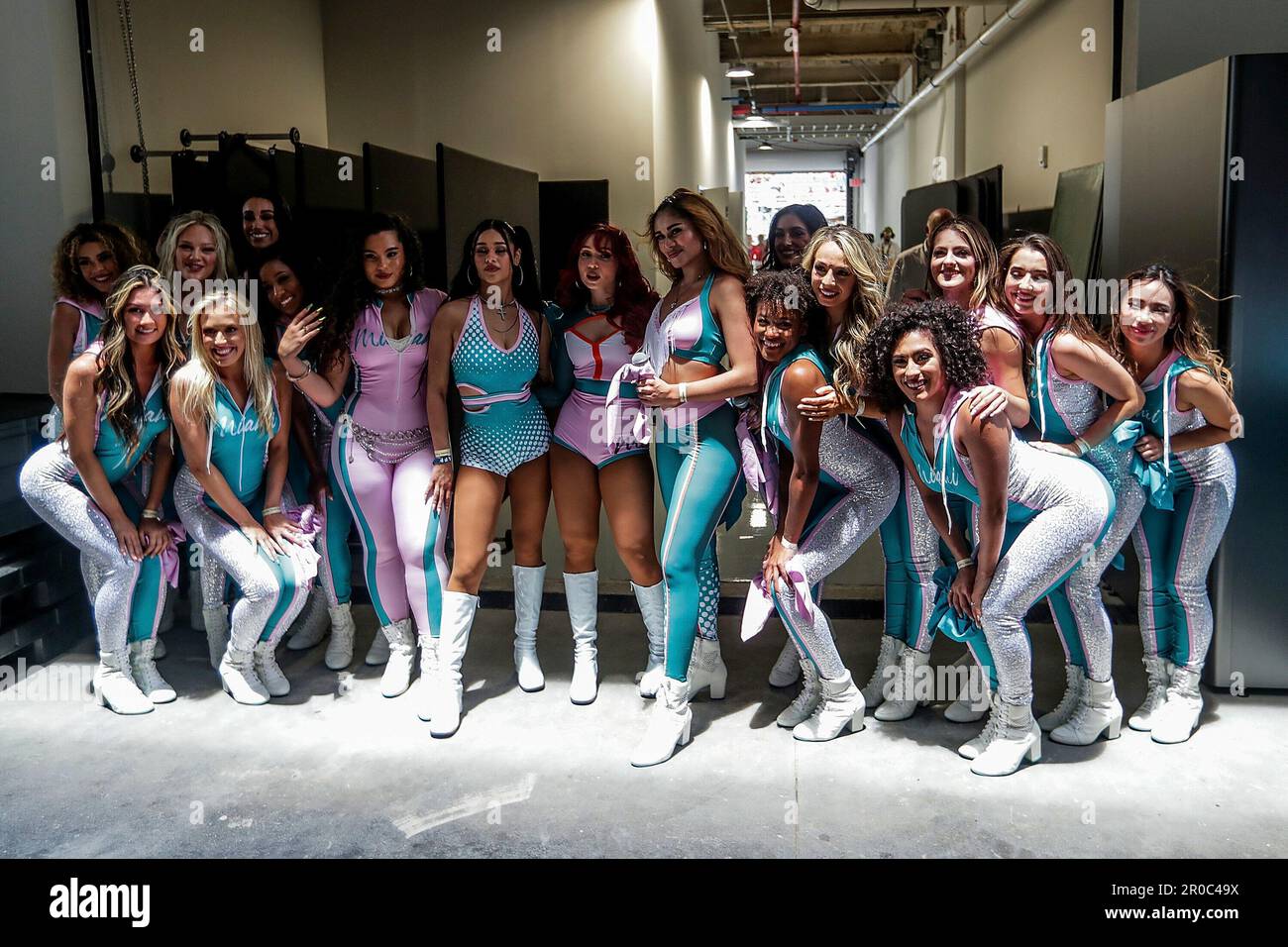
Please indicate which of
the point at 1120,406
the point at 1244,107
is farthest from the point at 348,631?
the point at 1244,107

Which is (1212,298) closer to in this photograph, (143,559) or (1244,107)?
(1244,107)

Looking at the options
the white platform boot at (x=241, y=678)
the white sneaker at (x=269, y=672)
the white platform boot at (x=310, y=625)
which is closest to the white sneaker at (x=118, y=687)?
the white platform boot at (x=241, y=678)

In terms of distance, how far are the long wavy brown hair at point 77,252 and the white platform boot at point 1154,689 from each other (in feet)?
11.2

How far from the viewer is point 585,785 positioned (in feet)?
9.66

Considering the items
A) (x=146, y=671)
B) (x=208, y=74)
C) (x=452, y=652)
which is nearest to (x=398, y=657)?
(x=452, y=652)

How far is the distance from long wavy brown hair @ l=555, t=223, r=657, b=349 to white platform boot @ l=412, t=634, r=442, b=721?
1.14m

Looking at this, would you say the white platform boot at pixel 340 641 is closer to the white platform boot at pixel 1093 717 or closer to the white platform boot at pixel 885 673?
the white platform boot at pixel 885 673

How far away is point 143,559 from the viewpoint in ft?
11.7

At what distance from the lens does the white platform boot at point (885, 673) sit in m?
3.41

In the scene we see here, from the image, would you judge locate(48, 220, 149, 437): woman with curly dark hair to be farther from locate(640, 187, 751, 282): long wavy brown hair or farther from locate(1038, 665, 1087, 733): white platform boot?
locate(1038, 665, 1087, 733): white platform boot

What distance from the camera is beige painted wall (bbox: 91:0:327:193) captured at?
179 inches

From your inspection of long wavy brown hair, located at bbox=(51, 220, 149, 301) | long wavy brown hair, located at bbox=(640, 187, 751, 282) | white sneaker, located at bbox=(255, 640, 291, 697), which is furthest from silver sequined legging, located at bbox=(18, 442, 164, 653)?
long wavy brown hair, located at bbox=(640, 187, 751, 282)

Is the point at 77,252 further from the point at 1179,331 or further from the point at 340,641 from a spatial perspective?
the point at 1179,331

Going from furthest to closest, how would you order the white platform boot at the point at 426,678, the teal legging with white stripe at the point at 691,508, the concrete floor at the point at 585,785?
the white platform boot at the point at 426,678
the teal legging with white stripe at the point at 691,508
the concrete floor at the point at 585,785
